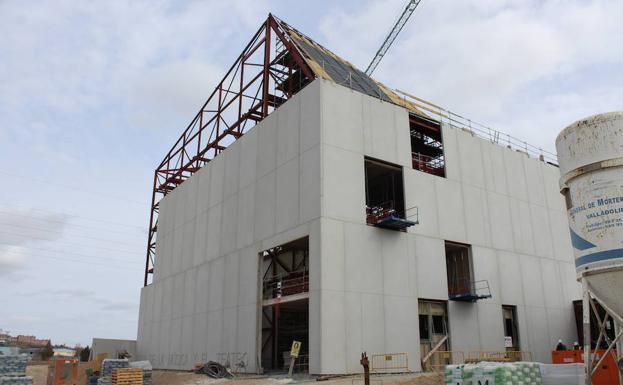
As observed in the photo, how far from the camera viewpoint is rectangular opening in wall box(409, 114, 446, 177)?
32.4m

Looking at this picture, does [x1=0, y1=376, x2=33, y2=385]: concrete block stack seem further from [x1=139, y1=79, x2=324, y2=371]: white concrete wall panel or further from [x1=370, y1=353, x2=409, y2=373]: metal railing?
[x1=370, y1=353, x2=409, y2=373]: metal railing

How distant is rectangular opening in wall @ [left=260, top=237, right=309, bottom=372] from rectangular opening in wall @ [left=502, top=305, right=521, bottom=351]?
40.7 feet

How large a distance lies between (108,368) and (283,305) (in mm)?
10968

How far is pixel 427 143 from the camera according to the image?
1467 inches

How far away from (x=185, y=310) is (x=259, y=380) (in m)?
16.0

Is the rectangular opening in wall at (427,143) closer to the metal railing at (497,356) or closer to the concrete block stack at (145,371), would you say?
the metal railing at (497,356)

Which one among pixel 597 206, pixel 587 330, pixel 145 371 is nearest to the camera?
pixel 587 330

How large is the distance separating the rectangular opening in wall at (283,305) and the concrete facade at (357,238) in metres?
1.55

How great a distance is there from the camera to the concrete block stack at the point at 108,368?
29438mm

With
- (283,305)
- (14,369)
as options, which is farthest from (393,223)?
(14,369)

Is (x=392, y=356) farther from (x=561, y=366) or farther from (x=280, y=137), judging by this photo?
(x=280, y=137)

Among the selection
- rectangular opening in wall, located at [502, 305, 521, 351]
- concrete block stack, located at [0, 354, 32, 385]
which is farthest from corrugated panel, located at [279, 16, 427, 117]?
concrete block stack, located at [0, 354, 32, 385]

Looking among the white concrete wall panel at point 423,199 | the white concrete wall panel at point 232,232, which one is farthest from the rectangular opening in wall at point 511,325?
the white concrete wall panel at point 232,232

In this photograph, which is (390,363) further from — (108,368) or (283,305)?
(108,368)
